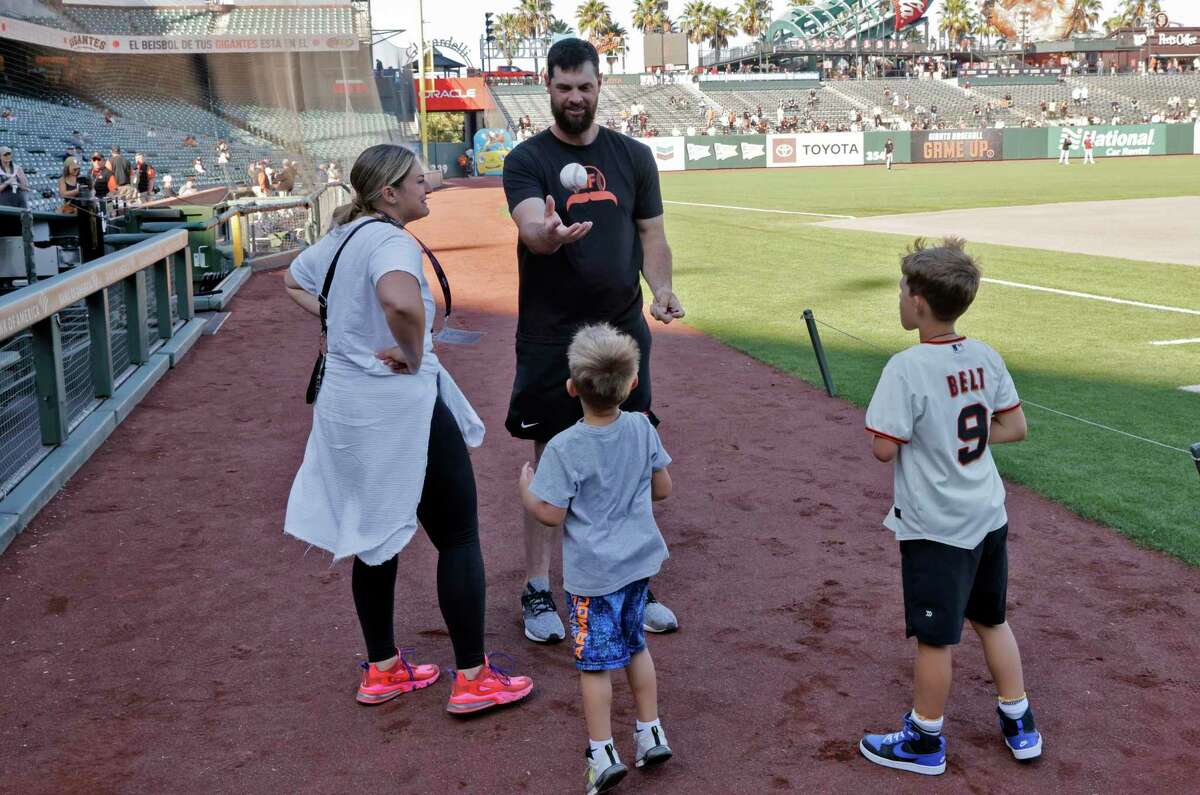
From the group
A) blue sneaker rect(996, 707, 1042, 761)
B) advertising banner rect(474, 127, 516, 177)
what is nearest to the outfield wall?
advertising banner rect(474, 127, 516, 177)

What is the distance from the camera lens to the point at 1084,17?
376 feet

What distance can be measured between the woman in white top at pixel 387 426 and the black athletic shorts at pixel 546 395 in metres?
0.65

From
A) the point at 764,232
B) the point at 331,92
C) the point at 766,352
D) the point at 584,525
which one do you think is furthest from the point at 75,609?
the point at 331,92

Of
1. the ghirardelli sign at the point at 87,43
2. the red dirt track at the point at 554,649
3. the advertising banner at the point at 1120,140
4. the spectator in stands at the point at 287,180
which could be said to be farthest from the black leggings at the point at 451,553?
the advertising banner at the point at 1120,140

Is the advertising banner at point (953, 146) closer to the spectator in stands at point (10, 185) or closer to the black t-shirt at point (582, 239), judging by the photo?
the spectator in stands at point (10, 185)

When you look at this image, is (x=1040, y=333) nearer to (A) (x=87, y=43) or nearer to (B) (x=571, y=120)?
(B) (x=571, y=120)

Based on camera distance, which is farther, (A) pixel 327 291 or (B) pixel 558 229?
(B) pixel 558 229

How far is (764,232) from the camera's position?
70.5 ft

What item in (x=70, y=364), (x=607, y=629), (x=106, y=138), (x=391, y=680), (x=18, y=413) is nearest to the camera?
(x=607, y=629)

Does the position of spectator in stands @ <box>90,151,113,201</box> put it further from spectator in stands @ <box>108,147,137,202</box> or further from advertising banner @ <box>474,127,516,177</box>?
advertising banner @ <box>474,127,516,177</box>

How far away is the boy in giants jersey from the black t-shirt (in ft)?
4.55

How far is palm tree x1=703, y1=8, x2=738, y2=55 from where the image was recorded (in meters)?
111

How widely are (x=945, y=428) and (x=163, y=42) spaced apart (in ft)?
134

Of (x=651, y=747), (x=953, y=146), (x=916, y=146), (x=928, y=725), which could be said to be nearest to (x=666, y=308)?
(x=651, y=747)
